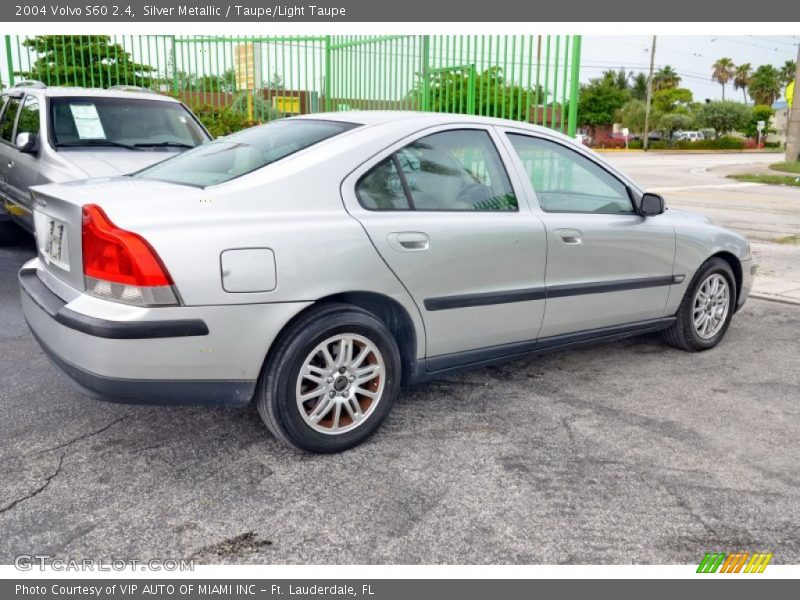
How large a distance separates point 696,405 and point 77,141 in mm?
5690

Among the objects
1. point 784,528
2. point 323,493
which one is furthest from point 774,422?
point 323,493

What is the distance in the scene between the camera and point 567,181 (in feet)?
15.0

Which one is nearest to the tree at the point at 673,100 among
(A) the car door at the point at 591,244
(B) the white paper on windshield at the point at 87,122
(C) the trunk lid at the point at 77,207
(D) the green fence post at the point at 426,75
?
(D) the green fence post at the point at 426,75

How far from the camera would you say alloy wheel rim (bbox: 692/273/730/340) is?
520 cm

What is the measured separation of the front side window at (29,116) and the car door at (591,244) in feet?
16.6

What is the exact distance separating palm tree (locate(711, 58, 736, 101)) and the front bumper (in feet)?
381

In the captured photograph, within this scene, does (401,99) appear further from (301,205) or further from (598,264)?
(301,205)

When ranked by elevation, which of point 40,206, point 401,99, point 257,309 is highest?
point 401,99

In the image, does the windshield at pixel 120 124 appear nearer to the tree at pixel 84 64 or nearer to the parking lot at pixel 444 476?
the parking lot at pixel 444 476

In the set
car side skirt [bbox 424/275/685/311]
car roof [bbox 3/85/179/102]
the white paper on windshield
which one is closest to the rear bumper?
car side skirt [bbox 424/275/685/311]

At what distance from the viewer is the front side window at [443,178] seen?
3.65 m

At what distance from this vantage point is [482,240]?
3863 millimetres

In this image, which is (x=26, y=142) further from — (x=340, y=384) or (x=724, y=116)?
(x=724, y=116)

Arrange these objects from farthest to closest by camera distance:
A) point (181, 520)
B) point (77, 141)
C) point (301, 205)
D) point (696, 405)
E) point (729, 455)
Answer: point (77, 141) → point (696, 405) → point (729, 455) → point (301, 205) → point (181, 520)
